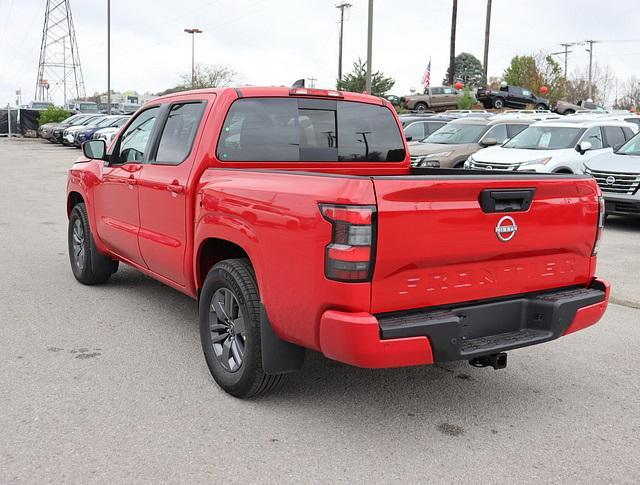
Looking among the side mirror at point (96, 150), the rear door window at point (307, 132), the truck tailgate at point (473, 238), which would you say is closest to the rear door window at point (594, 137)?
the rear door window at point (307, 132)

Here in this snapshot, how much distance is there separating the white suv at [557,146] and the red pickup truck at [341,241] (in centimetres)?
860

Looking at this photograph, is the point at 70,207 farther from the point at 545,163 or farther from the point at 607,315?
the point at 545,163

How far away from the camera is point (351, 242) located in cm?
330

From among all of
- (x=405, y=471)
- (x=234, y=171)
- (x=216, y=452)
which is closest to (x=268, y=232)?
(x=234, y=171)

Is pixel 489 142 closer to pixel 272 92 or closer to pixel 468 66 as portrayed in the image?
pixel 272 92

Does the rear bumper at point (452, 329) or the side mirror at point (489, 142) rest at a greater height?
the side mirror at point (489, 142)

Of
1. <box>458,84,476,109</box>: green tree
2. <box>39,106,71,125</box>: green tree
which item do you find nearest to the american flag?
<box>458,84,476,109</box>: green tree

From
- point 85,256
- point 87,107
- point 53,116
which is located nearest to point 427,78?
point 53,116

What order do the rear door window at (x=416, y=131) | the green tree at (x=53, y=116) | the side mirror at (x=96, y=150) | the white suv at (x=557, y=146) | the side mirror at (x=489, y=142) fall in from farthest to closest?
the green tree at (x=53, y=116)
the rear door window at (x=416, y=131)
the side mirror at (x=489, y=142)
the white suv at (x=557, y=146)
the side mirror at (x=96, y=150)

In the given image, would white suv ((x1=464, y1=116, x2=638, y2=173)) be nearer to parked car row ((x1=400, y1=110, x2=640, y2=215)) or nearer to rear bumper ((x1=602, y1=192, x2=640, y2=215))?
parked car row ((x1=400, y1=110, x2=640, y2=215))

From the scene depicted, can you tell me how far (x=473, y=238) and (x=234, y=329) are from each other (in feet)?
4.97

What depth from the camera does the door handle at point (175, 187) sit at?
474cm

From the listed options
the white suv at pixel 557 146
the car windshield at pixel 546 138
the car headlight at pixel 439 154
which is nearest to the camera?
the white suv at pixel 557 146

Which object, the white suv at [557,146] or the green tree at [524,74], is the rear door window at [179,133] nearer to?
the white suv at [557,146]
